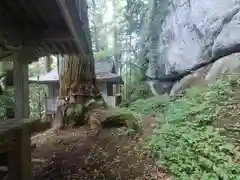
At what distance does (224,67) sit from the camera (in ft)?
40.9

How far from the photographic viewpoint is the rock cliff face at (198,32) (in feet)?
42.7

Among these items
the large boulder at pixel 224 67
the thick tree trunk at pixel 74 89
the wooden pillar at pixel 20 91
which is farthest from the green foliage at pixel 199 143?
the thick tree trunk at pixel 74 89

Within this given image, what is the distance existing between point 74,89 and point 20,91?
6067 millimetres

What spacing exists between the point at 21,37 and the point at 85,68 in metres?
6.65

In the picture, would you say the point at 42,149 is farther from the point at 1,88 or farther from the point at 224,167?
the point at 224,167

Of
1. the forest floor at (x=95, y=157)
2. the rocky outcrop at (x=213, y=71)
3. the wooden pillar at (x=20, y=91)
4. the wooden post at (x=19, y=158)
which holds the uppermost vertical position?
the rocky outcrop at (x=213, y=71)

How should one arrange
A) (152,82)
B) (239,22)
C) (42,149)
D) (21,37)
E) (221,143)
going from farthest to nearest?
1. (152,82)
2. (239,22)
3. (42,149)
4. (221,143)
5. (21,37)

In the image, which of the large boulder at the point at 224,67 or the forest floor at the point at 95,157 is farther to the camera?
the large boulder at the point at 224,67

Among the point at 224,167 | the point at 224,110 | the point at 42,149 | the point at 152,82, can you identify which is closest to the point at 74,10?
the point at 224,167

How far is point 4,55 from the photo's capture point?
5.16 meters

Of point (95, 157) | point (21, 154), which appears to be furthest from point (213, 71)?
point (21, 154)

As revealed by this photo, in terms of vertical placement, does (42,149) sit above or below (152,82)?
below

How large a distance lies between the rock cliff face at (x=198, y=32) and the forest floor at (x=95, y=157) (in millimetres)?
6446

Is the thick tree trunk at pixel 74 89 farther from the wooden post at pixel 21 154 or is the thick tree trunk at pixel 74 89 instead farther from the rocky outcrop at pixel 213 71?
the wooden post at pixel 21 154
